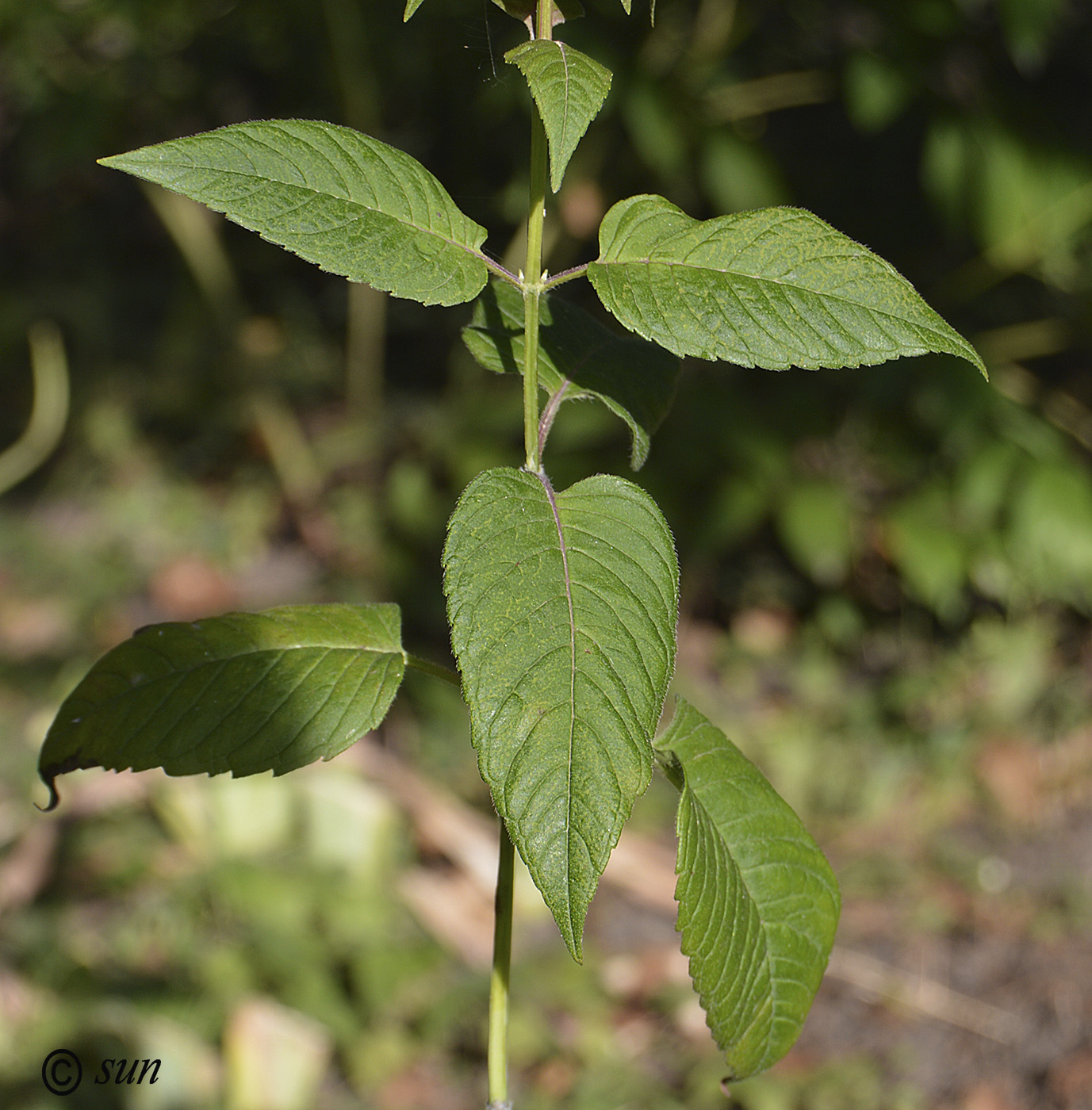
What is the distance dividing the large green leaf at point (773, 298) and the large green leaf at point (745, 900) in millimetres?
301

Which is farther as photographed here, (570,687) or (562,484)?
(562,484)

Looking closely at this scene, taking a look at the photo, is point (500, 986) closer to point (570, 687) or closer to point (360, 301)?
point (570, 687)

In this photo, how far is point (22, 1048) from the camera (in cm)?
183

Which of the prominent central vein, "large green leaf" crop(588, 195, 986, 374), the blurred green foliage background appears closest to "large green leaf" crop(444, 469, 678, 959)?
the prominent central vein

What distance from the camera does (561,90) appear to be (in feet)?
2.05

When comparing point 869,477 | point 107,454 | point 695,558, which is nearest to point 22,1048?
point 695,558

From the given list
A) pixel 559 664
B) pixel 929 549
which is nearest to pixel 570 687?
pixel 559 664

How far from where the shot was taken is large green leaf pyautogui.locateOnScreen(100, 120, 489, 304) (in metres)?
0.63

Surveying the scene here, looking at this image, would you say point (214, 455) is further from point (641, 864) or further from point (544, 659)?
point (544, 659)

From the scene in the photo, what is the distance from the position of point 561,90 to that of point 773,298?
0.18 m

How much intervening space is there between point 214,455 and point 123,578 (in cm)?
75

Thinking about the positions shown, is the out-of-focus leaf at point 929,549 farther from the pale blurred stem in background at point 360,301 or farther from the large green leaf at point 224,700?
the large green leaf at point 224,700

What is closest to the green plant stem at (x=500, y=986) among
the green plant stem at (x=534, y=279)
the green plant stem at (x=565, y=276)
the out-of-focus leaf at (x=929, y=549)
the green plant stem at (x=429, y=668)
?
the green plant stem at (x=429, y=668)

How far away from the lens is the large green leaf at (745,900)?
0.72 metres
